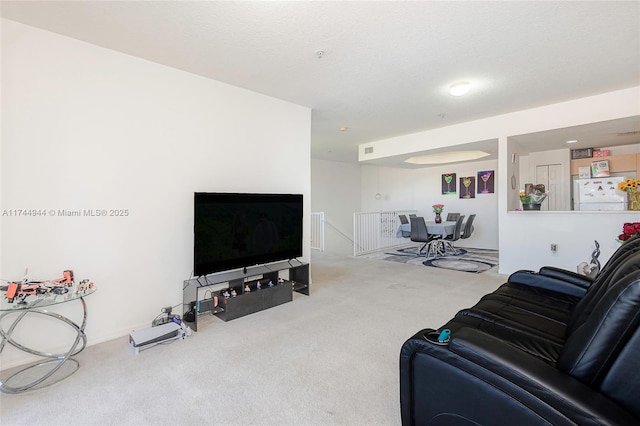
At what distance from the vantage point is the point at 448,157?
317 inches

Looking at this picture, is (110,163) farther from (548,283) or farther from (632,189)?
(632,189)

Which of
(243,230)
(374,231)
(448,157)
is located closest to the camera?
(243,230)

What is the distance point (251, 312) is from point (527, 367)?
8.86 ft

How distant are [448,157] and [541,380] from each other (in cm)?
778

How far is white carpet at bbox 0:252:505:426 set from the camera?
1723 mm

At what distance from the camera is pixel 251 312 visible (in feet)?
10.8

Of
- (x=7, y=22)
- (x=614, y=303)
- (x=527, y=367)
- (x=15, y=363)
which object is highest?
(x=7, y=22)

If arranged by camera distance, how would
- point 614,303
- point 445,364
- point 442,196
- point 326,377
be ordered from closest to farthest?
1. point 614,303
2. point 445,364
3. point 326,377
4. point 442,196

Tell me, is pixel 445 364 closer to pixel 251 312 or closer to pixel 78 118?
pixel 251 312

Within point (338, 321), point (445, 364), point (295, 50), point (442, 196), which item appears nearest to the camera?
point (445, 364)

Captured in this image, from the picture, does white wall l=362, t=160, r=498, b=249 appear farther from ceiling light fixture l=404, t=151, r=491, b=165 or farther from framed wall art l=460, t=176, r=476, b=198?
ceiling light fixture l=404, t=151, r=491, b=165

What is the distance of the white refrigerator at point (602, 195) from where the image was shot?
4.51 metres

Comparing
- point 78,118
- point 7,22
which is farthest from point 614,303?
point 7,22

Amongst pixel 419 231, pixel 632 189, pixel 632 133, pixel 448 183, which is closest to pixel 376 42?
pixel 632 189
